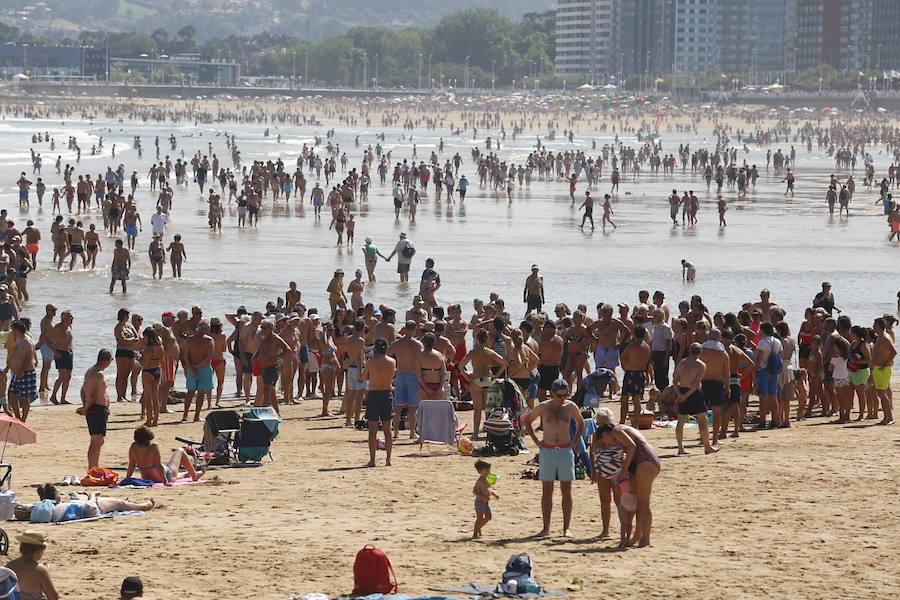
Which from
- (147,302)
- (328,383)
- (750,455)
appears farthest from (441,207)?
(750,455)

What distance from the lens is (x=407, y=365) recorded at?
14.2 m

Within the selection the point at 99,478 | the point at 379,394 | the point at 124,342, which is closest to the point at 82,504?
the point at 99,478

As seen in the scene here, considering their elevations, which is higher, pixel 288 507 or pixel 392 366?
pixel 392 366

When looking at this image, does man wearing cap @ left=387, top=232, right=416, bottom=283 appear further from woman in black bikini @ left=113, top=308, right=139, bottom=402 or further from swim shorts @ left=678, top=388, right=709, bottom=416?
swim shorts @ left=678, top=388, right=709, bottom=416

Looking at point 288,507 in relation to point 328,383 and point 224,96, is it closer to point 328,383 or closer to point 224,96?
point 328,383

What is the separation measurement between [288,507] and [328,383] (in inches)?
194

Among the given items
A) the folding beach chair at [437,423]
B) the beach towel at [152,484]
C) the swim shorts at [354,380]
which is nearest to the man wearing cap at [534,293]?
the swim shorts at [354,380]

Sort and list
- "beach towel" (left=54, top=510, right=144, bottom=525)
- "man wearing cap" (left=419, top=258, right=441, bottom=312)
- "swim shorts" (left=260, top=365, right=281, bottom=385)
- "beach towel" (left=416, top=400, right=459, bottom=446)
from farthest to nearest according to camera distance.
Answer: "man wearing cap" (left=419, top=258, right=441, bottom=312)
"swim shorts" (left=260, top=365, right=281, bottom=385)
"beach towel" (left=416, top=400, right=459, bottom=446)
"beach towel" (left=54, top=510, right=144, bottom=525)

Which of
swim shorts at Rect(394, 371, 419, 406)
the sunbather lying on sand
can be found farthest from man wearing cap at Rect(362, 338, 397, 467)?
the sunbather lying on sand

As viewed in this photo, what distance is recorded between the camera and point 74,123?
139 m

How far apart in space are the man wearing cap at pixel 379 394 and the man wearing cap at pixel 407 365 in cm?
61

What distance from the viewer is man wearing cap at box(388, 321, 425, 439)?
14094mm

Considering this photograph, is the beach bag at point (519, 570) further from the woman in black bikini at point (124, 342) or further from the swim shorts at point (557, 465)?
the woman in black bikini at point (124, 342)

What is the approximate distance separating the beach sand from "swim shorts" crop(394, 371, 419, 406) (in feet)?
1.39
